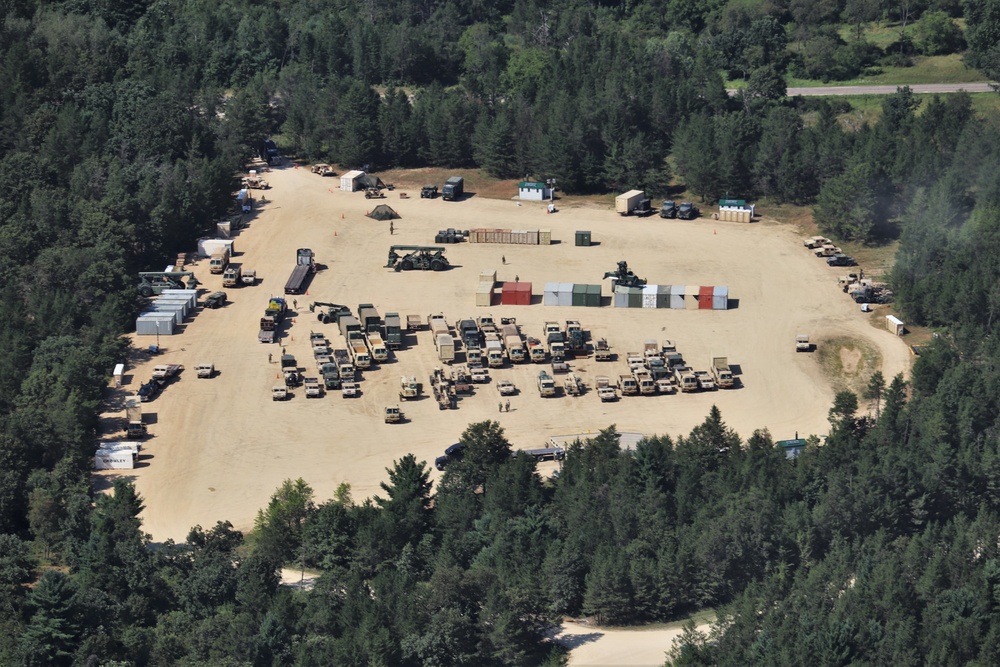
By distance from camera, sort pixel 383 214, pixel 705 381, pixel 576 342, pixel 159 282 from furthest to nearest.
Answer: pixel 383 214 → pixel 159 282 → pixel 576 342 → pixel 705 381

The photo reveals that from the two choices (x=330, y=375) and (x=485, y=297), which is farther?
(x=485, y=297)

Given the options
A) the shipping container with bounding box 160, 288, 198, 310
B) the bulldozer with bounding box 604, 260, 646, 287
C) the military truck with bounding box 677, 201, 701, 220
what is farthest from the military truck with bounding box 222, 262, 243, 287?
the military truck with bounding box 677, 201, 701, 220

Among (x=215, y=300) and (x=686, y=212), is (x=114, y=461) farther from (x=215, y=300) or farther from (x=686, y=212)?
(x=686, y=212)

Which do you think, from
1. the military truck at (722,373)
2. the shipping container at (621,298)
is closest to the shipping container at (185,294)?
the shipping container at (621,298)

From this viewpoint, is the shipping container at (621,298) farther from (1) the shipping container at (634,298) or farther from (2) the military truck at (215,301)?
(2) the military truck at (215,301)

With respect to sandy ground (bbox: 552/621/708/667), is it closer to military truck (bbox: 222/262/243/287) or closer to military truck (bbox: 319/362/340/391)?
military truck (bbox: 319/362/340/391)

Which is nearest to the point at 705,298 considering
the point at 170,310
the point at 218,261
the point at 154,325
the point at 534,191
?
the point at 534,191
